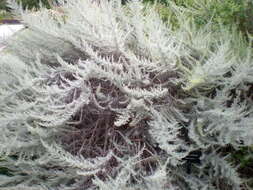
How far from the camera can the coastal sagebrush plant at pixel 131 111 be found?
1.87 meters

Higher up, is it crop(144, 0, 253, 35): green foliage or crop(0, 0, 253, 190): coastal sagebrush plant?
crop(144, 0, 253, 35): green foliage

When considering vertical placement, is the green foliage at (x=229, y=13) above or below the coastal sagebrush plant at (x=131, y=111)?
above

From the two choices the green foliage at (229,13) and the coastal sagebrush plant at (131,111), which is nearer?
the coastal sagebrush plant at (131,111)

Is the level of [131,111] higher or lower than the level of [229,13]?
lower

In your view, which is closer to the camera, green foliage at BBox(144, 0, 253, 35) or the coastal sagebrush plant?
the coastal sagebrush plant

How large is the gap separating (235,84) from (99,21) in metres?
0.90

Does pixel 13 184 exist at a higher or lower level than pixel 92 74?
lower

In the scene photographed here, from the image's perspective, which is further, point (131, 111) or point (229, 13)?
point (229, 13)

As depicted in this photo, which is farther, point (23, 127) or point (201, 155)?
point (23, 127)

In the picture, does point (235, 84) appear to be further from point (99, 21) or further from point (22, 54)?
point (22, 54)

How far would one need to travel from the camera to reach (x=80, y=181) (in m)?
2.02

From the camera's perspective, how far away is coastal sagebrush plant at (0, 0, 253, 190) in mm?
1868

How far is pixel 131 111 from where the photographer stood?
1983 millimetres

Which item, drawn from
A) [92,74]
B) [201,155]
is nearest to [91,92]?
[92,74]
